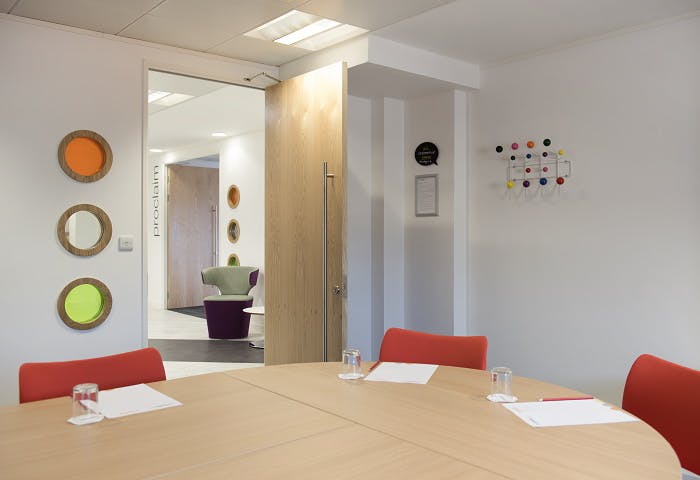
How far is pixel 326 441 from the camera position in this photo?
166 cm

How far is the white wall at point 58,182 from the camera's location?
370 cm

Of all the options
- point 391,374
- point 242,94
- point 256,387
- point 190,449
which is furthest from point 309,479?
point 242,94

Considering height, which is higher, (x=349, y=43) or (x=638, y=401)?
(x=349, y=43)

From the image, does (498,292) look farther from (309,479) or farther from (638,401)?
(309,479)

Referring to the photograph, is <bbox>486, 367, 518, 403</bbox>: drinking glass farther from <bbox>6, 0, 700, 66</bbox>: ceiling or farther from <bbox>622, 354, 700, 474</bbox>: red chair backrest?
<bbox>6, 0, 700, 66</bbox>: ceiling

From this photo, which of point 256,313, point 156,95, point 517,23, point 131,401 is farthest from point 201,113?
point 131,401

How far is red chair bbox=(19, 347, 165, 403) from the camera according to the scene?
2.21 metres

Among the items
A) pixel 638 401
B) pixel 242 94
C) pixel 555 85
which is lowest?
pixel 638 401

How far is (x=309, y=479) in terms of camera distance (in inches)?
55.6

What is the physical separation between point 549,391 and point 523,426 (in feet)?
1.50

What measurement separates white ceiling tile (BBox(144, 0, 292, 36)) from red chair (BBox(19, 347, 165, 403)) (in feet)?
6.77

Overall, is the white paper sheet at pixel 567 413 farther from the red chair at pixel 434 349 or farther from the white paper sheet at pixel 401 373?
the red chair at pixel 434 349

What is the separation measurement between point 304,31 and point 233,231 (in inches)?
201

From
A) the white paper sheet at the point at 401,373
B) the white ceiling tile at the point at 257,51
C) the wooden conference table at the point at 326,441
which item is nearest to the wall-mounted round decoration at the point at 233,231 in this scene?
the white ceiling tile at the point at 257,51
